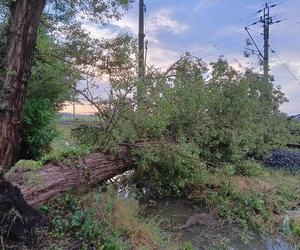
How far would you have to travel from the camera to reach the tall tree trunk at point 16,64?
573 cm

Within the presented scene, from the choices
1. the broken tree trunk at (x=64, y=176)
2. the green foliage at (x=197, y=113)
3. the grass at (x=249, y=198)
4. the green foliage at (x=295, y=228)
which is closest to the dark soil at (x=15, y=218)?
the broken tree trunk at (x=64, y=176)

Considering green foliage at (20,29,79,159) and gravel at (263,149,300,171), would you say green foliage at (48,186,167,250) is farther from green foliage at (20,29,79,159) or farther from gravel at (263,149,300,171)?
gravel at (263,149,300,171)

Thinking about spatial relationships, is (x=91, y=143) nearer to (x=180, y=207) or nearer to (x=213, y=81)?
(x=180, y=207)

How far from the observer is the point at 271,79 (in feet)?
46.7

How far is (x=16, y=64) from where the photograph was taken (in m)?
5.76

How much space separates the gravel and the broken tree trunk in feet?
22.7

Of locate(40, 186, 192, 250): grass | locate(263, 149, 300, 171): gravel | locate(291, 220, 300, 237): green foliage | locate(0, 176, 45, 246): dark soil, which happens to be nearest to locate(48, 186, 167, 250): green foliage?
locate(40, 186, 192, 250): grass

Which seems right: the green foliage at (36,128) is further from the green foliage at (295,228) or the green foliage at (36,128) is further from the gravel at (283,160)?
the gravel at (283,160)

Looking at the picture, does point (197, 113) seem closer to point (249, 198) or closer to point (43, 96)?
point (249, 198)

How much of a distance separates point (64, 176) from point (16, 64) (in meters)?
1.89

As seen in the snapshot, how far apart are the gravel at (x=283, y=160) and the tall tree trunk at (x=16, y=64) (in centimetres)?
866

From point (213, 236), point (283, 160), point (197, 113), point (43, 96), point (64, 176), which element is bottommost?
point (213, 236)

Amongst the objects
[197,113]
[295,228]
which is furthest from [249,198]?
[197,113]

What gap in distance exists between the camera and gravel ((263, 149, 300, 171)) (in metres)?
12.0
